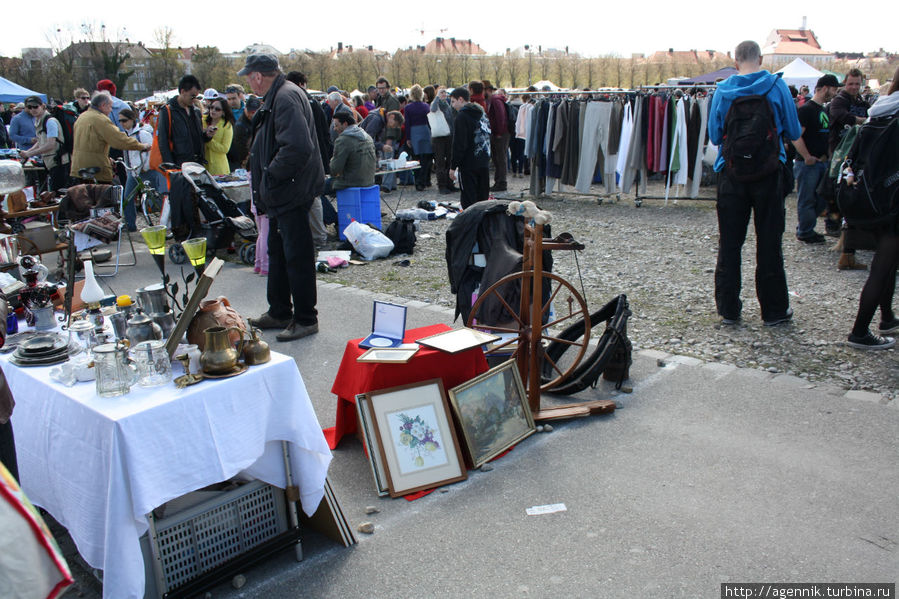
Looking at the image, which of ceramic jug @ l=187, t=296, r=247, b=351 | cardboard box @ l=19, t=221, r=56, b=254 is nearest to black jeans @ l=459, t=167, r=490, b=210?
cardboard box @ l=19, t=221, r=56, b=254

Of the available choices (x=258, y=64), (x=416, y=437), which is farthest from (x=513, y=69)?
(x=416, y=437)

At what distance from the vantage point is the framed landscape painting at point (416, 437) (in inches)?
136

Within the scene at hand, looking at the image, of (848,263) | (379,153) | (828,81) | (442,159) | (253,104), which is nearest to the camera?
(848,263)

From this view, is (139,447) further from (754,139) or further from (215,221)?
(215,221)

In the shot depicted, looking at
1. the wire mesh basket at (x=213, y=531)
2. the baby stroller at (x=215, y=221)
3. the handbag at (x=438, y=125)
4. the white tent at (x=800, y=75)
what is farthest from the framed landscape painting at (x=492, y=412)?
the white tent at (x=800, y=75)

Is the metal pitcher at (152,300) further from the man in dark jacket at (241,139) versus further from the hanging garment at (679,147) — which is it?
the hanging garment at (679,147)

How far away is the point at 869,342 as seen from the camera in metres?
5.15

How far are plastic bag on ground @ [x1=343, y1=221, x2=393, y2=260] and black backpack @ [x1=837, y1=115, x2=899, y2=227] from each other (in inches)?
202

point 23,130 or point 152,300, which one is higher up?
point 23,130

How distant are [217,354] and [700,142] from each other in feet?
32.8

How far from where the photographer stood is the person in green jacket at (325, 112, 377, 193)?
882 cm

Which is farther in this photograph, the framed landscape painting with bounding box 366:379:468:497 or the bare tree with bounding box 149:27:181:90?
the bare tree with bounding box 149:27:181:90

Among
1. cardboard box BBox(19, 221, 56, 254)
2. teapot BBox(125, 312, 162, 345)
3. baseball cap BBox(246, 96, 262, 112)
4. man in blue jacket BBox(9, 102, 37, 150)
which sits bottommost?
cardboard box BBox(19, 221, 56, 254)

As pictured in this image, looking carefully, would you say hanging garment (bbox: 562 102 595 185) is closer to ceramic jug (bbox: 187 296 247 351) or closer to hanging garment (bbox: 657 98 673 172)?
hanging garment (bbox: 657 98 673 172)
